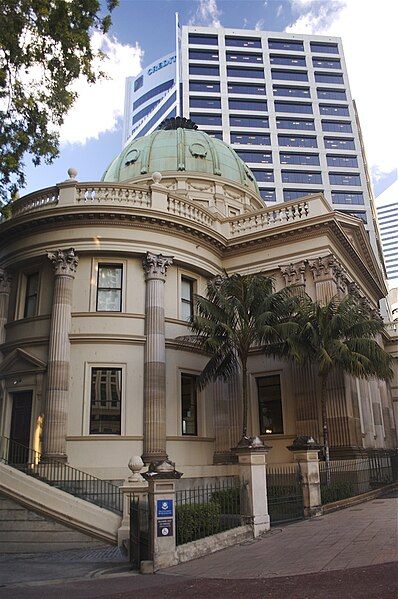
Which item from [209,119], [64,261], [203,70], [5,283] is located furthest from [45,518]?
[203,70]

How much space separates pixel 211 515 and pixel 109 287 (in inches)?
448

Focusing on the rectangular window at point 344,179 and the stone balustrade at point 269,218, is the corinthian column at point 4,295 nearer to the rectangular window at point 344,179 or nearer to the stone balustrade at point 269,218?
the stone balustrade at point 269,218

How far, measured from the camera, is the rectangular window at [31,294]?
21242mm

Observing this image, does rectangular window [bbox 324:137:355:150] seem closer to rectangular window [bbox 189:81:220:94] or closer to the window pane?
rectangular window [bbox 189:81:220:94]

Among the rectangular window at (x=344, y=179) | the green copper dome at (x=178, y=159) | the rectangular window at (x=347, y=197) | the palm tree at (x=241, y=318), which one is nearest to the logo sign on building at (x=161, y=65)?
the rectangular window at (x=344, y=179)

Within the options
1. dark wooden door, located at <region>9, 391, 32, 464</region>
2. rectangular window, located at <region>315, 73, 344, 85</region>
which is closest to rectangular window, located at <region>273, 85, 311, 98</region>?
rectangular window, located at <region>315, 73, 344, 85</region>

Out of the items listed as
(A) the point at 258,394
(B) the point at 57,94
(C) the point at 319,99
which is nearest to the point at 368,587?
(B) the point at 57,94

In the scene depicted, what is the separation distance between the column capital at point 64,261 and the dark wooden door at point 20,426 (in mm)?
4674

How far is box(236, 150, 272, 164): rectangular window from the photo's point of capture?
71.4m

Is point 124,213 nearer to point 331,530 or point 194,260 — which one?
point 194,260

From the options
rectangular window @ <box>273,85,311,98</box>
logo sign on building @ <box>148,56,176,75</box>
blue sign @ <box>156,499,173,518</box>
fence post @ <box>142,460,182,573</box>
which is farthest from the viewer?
logo sign on building @ <box>148,56,176,75</box>

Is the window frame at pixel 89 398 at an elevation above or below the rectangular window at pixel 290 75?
below

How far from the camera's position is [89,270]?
20672mm

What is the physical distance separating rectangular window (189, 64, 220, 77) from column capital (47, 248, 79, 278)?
6461 cm
